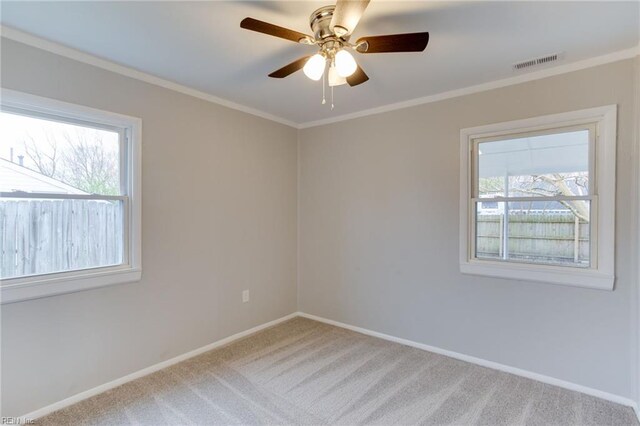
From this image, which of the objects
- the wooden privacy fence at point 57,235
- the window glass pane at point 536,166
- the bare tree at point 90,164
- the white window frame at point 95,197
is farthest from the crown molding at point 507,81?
the wooden privacy fence at point 57,235

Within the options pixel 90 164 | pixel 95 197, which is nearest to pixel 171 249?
pixel 95 197

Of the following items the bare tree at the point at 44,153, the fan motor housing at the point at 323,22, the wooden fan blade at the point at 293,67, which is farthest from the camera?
the bare tree at the point at 44,153

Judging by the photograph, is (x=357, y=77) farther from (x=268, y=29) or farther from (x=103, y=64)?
(x=103, y=64)

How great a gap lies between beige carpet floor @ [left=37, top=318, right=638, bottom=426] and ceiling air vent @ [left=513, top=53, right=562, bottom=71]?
2.43 m

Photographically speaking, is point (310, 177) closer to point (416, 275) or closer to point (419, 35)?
point (416, 275)

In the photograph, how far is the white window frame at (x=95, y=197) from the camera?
1.96m

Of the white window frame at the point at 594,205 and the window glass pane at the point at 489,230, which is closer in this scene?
the white window frame at the point at 594,205

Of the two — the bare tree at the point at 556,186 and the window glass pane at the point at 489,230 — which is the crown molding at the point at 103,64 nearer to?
the window glass pane at the point at 489,230

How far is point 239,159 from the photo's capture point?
10.8ft

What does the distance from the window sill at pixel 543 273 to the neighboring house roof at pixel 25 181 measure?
3.25 metres

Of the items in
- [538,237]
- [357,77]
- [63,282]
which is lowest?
[63,282]

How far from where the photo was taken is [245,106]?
3293 millimetres

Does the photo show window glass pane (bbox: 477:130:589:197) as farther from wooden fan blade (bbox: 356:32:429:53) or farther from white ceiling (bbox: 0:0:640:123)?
wooden fan blade (bbox: 356:32:429:53)

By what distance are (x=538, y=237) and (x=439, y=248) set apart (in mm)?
784
